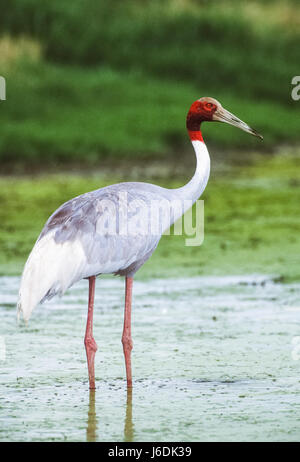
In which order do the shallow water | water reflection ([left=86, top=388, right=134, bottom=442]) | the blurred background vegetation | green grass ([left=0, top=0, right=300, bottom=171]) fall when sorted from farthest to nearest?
green grass ([left=0, top=0, right=300, bottom=171])
the blurred background vegetation
the shallow water
water reflection ([left=86, top=388, right=134, bottom=442])

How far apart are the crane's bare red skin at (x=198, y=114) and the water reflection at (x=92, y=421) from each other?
1.65 metres

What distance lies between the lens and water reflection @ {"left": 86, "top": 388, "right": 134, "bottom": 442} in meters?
5.22

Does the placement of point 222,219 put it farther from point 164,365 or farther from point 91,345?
point 91,345

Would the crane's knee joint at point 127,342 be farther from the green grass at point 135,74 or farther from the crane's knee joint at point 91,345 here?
the green grass at point 135,74

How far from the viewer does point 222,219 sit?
1203 cm

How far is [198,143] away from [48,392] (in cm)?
166

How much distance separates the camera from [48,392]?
599cm

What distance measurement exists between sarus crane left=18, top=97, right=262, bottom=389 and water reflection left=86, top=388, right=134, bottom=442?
237 mm

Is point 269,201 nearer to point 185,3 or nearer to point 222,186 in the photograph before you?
point 222,186

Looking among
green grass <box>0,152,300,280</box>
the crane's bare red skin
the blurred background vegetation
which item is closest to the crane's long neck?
the crane's bare red skin

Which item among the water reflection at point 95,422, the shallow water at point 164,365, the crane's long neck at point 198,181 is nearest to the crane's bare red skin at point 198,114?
the crane's long neck at point 198,181

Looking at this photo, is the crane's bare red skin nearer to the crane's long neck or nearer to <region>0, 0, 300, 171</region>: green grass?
the crane's long neck

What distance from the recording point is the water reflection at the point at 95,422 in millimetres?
5219
